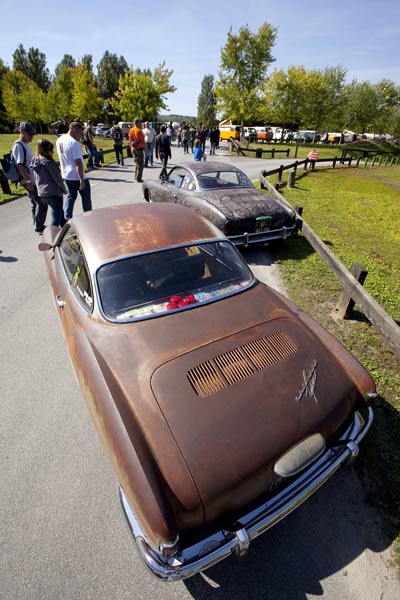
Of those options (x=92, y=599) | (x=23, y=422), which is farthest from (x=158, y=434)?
(x=23, y=422)

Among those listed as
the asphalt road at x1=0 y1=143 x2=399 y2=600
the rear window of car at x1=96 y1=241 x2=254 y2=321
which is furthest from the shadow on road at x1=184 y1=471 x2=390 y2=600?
the rear window of car at x1=96 y1=241 x2=254 y2=321

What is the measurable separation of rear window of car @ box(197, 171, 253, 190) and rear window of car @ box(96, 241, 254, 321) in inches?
156

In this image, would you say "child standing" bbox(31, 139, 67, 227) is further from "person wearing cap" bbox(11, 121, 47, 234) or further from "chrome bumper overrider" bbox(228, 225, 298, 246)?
"chrome bumper overrider" bbox(228, 225, 298, 246)

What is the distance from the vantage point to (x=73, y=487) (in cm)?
227

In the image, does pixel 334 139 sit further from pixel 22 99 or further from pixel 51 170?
pixel 51 170

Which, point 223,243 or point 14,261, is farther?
point 14,261

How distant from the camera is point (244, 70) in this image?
99.5 feet

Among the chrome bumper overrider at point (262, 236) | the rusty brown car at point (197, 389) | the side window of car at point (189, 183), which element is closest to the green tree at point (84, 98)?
the side window of car at point (189, 183)

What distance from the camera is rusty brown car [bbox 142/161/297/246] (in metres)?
5.71

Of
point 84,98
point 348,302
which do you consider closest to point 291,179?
point 348,302

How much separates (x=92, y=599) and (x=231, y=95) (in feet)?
120

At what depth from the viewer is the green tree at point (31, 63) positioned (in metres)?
51.6

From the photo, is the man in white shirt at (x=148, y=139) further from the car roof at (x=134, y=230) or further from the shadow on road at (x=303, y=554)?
the shadow on road at (x=303, y=554)

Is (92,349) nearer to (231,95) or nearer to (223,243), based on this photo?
(223,243)
